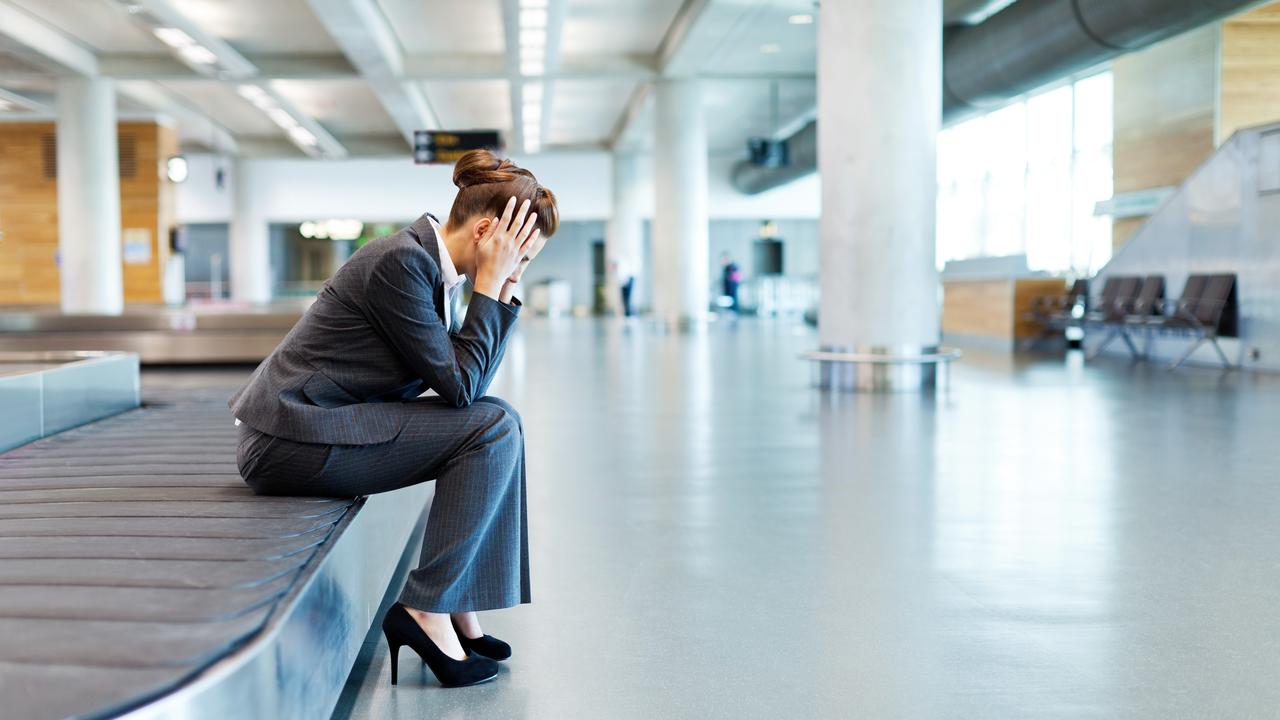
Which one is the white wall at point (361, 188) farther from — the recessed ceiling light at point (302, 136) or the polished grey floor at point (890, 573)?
the polished grey floor at point (890, 573)

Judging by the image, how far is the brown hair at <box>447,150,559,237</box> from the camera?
106 inches

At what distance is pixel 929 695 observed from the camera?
2488 millimetres

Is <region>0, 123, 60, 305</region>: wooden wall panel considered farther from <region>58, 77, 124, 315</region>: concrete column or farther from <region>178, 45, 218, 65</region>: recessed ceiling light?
<region>178, 45, 218, 65</region>: recessed ceiling light

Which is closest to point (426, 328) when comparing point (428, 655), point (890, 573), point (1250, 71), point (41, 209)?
point (428, 655)

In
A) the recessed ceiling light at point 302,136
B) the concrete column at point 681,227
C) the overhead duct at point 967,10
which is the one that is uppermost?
the recessed ceiling light at point 302,136

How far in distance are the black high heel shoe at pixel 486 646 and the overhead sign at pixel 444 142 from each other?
21.7m

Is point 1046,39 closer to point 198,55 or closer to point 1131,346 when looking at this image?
point 1131,346

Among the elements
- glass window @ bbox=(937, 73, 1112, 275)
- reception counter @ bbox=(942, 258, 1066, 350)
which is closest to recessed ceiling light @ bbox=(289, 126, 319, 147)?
glass window @ bbox=(937, 73, 1112, 275)

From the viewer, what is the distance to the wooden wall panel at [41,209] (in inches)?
1119

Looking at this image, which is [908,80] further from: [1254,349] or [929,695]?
[929,695]

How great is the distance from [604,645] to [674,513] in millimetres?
1782

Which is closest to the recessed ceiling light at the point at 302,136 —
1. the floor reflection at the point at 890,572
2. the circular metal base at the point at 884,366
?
the circular metal base at the point at 884,366

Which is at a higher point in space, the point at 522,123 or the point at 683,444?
the point at 522,123

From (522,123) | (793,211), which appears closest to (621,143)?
(522,123)
